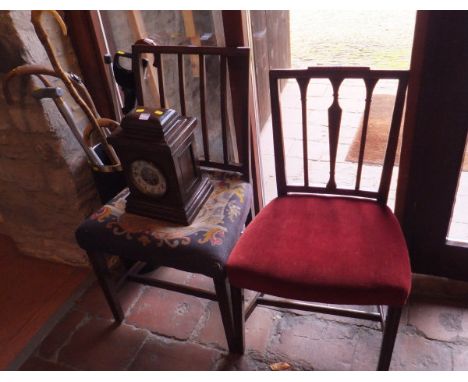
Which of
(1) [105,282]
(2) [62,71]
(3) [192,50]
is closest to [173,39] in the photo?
(3) [192,50]

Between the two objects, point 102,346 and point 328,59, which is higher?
point 328,59

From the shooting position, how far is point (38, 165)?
5.83 ft

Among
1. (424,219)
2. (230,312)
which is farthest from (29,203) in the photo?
(424,219)

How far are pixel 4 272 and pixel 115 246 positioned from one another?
40.2 inches

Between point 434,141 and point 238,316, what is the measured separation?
0.90 metres

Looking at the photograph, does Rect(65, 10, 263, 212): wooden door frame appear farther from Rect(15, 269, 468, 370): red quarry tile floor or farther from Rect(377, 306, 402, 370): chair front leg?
Rect(377, 306, 402, 370): chair front leg

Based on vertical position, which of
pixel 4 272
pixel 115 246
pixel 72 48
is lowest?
pixel 4 272

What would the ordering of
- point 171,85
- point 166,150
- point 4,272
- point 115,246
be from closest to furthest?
point 166,150 → point 115,246 → point 171,85 → point 4,272

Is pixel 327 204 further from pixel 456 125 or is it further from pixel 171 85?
pixel 171 85

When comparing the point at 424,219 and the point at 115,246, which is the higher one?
the point at 115,246

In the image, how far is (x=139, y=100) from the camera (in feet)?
5.29

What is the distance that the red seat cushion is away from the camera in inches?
45.4

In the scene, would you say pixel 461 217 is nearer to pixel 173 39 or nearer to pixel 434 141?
pixel 434 141

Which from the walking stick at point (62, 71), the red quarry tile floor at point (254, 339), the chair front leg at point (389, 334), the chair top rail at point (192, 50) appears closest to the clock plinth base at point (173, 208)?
the walking stick at point (62, 71)
